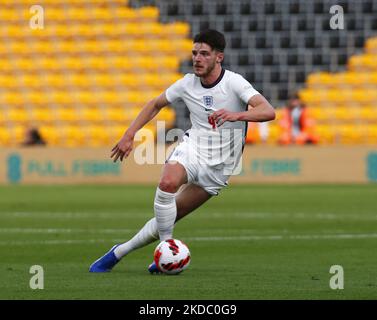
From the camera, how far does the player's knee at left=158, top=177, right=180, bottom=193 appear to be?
9391mm

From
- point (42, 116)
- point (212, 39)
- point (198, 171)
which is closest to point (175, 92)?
point (212, 39)

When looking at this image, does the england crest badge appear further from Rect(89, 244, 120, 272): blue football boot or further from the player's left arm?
Rect(89, 244, 120, 272): blue football boot

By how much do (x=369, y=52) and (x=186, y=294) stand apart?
22.5 metres

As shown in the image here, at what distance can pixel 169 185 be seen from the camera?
9.39 meters

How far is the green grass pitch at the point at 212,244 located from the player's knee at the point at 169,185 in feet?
2.41

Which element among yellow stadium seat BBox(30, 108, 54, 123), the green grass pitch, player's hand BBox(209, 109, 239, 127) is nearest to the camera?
the green grass pitch

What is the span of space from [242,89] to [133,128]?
999 millimetres

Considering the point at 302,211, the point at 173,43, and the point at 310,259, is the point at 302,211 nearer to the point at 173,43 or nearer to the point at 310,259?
the point at 310,259

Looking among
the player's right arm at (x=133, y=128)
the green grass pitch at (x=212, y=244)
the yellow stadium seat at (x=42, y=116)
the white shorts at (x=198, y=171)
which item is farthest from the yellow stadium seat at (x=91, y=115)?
the white shorts at (x=198, y=171)

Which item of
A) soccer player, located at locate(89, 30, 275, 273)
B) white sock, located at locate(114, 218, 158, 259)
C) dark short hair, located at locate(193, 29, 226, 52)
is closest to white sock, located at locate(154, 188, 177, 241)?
soccer player, located at locate(89, 30, 275, 273)

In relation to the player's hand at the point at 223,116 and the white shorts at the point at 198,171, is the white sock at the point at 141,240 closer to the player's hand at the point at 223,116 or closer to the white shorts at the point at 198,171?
the white shorts at the point at 198,171

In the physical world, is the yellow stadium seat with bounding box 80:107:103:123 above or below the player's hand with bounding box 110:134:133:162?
below

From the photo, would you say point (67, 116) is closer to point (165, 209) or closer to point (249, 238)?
point (249, 238)

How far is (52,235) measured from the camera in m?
13.5
